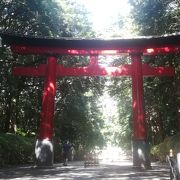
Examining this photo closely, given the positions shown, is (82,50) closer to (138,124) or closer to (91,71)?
(91,71)

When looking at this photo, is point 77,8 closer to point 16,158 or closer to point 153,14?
point 153,14

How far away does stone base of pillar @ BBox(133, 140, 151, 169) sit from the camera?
50.4 feet

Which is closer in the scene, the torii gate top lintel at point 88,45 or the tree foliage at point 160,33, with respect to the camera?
the torii gate top lintel at point 88,45

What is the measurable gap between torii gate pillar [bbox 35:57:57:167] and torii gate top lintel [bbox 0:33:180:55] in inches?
31.9

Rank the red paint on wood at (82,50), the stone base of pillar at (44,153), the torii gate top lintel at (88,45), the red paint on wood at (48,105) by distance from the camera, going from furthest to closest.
→ the red paint on wood at (82,50), the torii gate top lintel at (88,45), the red paint on wood at (48,105), the stone base of pillar at (44,153)

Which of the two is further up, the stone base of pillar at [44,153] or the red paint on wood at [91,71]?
the red paint on wood at [91,71]

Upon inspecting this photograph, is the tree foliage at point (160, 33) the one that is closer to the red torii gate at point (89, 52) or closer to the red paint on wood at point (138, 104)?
the red torii gate at point (89, 52)

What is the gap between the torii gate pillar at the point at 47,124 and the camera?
51.9ft

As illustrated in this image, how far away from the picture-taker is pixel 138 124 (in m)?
16.2

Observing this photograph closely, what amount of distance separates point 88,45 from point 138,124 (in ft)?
16.8

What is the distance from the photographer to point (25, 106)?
28000 millimetres

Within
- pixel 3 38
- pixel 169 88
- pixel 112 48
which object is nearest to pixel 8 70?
pixel 3 38

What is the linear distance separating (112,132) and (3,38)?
60.3 m

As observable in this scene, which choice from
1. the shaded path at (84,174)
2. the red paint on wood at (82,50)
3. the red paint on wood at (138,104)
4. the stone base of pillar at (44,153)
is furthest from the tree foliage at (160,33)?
the stone base of pillar at (44,153)
